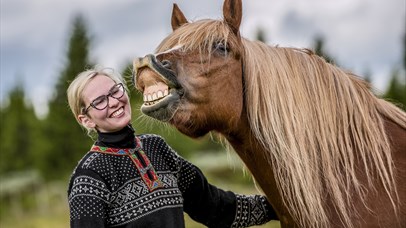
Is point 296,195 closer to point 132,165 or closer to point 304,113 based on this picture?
point 304,113

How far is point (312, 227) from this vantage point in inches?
124

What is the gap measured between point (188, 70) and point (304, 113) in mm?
652

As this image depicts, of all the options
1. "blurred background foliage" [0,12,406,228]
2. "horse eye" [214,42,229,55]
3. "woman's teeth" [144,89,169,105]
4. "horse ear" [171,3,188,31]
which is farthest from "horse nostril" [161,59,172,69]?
"blurred background foliage" [0,12,406,228]

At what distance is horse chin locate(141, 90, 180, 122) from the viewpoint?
3.06 metres

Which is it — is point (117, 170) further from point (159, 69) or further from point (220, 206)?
point (220, 206)

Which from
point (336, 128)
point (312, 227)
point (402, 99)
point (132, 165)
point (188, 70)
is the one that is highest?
point (188, 70)

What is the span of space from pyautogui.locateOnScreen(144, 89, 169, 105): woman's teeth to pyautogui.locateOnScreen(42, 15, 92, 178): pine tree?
27782mm

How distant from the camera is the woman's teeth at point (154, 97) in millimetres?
3072

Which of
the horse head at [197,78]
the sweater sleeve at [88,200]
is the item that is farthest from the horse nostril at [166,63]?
the sweater sleeve at [88,200]

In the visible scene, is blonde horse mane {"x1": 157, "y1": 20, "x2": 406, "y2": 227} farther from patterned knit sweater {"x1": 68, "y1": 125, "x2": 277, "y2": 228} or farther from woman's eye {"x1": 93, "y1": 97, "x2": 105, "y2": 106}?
patterned knit sweater {"x1": 68, "y1": 125, "x2": 277, "y2": 228}

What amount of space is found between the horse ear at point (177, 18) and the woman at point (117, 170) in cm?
46

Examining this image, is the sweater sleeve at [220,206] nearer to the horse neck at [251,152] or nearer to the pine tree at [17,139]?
the horse neck at [251,152]

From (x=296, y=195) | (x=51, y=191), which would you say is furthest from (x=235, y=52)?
(x=51, y=191)

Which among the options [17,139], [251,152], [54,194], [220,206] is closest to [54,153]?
[54,194]
